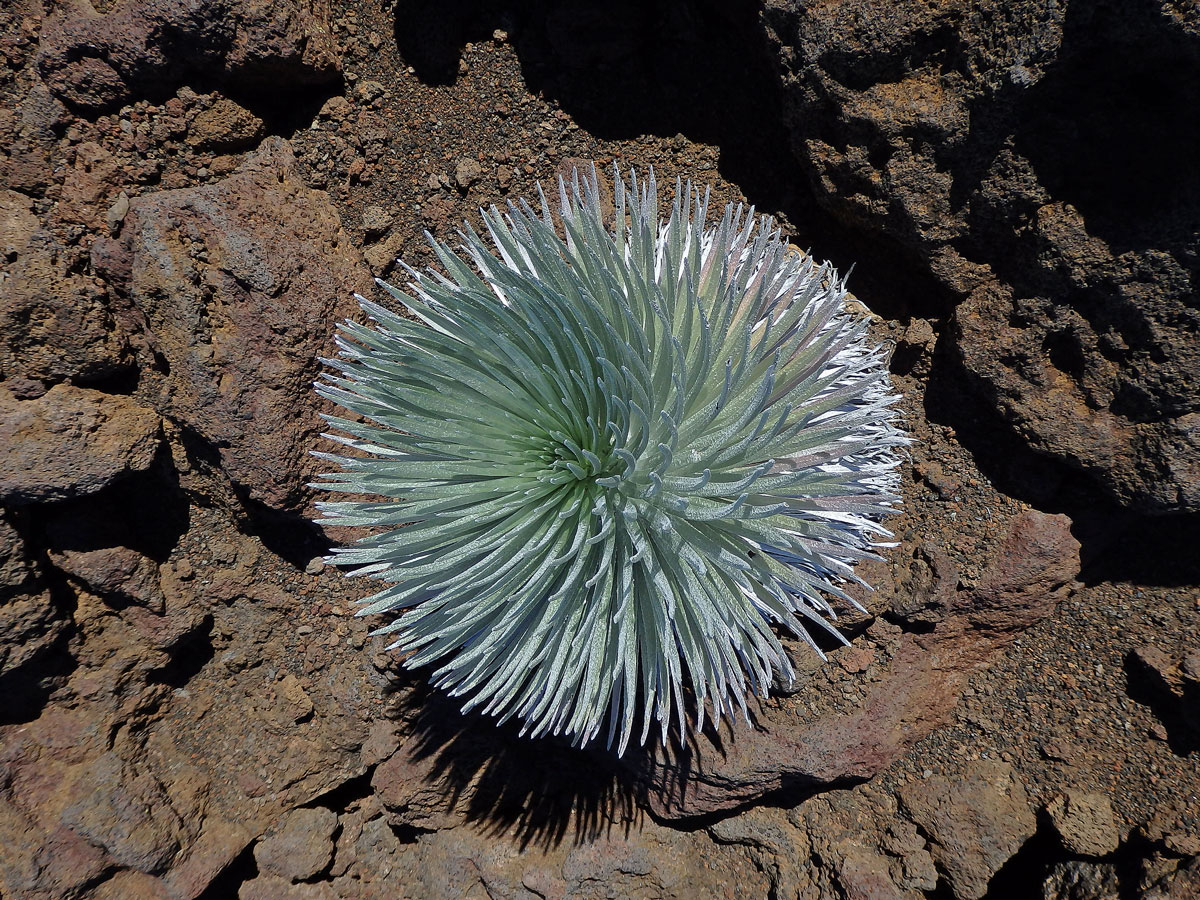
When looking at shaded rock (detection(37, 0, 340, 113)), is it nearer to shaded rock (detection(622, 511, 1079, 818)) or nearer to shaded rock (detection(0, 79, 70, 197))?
shaded rock (detection(0, 79, 70, 197))

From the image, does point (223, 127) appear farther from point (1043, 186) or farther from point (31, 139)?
point (1043, 186)

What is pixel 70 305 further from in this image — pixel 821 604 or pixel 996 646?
pixel 996 646

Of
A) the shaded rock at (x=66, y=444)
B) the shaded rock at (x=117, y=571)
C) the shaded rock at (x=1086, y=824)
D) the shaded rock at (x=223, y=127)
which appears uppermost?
the shaded rock at (x=223, y=127)

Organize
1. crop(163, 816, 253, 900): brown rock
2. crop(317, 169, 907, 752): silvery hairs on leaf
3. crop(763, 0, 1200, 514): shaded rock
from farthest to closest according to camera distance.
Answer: crop(163, 816, 253, 900): brown rock → crop(763, 0, 1200, 514): shaded rock → crop(317, 169, 907, 752): silvery hairs on leaf

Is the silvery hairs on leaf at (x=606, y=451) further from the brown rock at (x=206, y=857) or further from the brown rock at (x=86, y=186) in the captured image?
the brown rock at (x=206, y=857)

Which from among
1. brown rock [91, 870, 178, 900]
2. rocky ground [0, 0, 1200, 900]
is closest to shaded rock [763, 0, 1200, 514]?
rocky ground [0, 0, 1200, 900]

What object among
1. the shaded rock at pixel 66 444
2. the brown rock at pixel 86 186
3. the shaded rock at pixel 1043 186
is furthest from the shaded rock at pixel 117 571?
the shaded rock at pixel 1043 186
